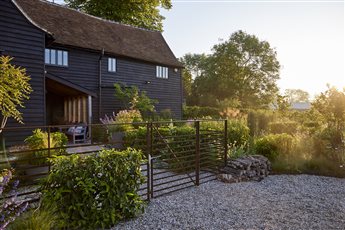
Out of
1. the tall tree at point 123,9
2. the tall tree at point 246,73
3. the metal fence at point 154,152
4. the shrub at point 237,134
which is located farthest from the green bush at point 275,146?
the tall tree at point 246,73

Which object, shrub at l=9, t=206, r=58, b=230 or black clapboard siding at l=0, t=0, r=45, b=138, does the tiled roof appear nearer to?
black clapboard siding at l=0, t=0, r=45, b=138

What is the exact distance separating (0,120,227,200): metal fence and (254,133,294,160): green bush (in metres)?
1.60

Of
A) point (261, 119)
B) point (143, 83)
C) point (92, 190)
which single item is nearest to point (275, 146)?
point (92, 190)

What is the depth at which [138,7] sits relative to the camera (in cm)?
2405

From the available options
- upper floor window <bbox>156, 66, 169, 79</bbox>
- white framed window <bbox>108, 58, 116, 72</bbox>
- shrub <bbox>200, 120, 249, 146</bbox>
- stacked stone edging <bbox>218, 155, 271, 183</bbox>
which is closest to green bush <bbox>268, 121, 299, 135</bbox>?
shrub <bbox>200, 120, 249, 146</bbox>

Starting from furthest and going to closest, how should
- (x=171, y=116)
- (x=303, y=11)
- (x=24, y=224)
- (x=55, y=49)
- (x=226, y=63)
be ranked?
(x=226, y=63) < (x=171, y=116) < (x=55, y=49) < (x=303, y=11) < (x=24, y=224)

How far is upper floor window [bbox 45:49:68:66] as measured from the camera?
42.9 feet

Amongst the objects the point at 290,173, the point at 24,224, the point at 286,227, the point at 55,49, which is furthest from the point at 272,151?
the point at 55,49

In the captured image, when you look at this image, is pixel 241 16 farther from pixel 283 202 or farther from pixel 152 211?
pixel 152 211

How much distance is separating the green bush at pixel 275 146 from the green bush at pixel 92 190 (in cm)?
608

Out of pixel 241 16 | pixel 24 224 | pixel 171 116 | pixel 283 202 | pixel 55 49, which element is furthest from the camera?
pixel 171 116

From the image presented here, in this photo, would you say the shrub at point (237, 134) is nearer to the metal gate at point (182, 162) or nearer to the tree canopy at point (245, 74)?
the metal gate at point (182, 162)

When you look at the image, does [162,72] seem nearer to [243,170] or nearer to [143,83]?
[143,83]

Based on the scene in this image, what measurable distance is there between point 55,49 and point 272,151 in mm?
10634
